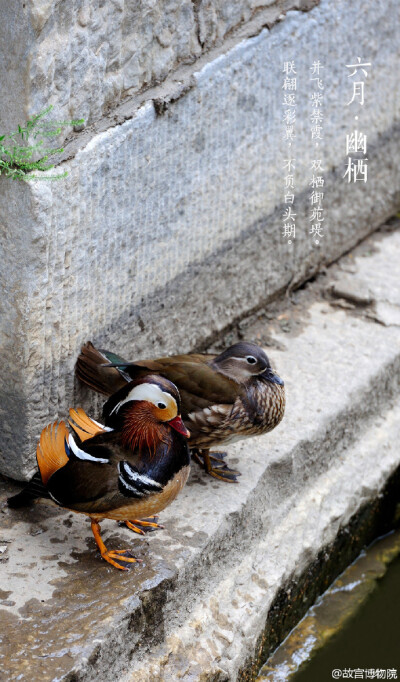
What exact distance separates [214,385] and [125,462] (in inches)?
→ 18.8

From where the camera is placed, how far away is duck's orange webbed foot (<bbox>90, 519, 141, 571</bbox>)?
2.43 m

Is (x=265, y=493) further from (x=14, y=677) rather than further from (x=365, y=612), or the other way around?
(x=14, y=677)

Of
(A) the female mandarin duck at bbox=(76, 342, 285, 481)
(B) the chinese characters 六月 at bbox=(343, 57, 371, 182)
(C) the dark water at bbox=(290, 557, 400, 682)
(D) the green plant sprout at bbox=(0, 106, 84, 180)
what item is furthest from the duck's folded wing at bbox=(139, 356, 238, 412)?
(B) the chinese characters 六月 at bbox=(343, 57, 371, 182)

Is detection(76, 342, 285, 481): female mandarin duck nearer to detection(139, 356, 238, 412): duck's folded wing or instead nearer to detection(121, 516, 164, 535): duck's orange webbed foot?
detection(139, 356, 238, 412): duck's folded wing

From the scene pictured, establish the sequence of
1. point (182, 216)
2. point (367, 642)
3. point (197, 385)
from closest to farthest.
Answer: point (197, 385) < point (182, 216) < point (367, 642)

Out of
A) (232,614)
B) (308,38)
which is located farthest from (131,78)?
(232,614)

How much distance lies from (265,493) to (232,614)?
1.44ft

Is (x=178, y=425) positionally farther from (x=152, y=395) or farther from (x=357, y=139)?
(x=357, y=139)

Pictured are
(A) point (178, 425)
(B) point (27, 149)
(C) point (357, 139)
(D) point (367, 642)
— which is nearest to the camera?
(B) point (27, 149)

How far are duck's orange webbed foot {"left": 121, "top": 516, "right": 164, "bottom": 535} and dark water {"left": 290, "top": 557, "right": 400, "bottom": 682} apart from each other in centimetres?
76

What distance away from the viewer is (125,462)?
238 centimetres

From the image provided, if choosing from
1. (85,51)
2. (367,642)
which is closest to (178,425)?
(85,51)

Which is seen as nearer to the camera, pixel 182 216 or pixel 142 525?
pixel 142 525

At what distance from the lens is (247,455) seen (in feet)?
9.96
